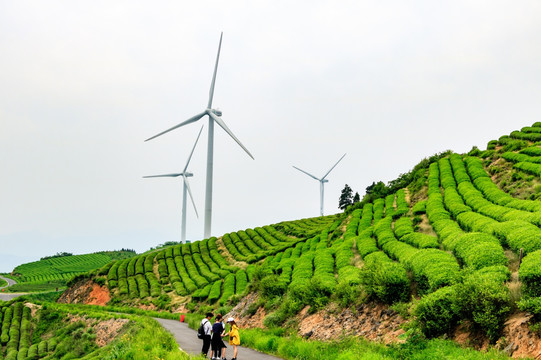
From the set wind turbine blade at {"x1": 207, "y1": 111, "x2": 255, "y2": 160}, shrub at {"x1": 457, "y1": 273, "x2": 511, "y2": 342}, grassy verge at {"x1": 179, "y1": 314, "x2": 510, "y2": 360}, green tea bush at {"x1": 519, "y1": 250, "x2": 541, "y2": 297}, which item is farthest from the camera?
wind turbine blade at {"x1": 207, "y1": 111, "x2": 255, "y2": 160}

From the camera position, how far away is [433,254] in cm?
2642

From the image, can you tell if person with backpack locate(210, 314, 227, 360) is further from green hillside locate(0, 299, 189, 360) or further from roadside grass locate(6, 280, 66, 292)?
roadside grass locate(6, 280, 66, 292)

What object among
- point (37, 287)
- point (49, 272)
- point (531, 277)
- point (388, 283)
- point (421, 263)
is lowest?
point (37, 287)

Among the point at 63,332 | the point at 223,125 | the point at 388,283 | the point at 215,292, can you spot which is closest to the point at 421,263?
the point at 388,283

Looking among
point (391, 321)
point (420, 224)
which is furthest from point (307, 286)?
point (420, 224)

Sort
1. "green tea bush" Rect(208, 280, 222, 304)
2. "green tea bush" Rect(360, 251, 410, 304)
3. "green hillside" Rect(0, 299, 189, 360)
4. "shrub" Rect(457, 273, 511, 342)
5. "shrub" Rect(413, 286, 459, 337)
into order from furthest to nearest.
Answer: "green tea bush" Rect(208, 280, 222, 304) → "green hillside" Rect(0, 299, 189, 360) → "green tea bush" Rect(360, 251, 410, 304) → "shrub" Rect(413, 286, 459, 337) → "shrub" Rect(457, 273, 511, 342)

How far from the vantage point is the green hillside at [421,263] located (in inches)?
756

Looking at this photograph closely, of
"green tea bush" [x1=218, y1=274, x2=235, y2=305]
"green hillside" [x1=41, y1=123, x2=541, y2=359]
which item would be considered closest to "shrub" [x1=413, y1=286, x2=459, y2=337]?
"green hillside" [x1=41, y1=123, x2=541, y2=359]

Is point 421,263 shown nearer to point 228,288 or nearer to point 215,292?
point 228,288

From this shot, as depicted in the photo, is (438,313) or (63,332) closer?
(438,313)

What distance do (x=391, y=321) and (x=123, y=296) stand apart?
64906 mm

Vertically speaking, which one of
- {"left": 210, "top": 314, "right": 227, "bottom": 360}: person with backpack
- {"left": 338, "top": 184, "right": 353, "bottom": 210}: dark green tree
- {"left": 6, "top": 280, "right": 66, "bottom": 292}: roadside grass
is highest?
{"left": 338, "top": 184, "right": 353, "bottom": 210}: dark green tree

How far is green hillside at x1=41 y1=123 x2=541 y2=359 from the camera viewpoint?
63.0ft

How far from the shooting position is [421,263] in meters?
25.6
